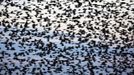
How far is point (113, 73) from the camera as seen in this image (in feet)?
2.40

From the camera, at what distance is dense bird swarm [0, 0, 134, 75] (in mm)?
741

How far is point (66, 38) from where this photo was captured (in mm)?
766

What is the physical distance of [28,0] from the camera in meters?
0.83

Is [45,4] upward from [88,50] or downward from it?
upward

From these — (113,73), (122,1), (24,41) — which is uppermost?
(122,1)

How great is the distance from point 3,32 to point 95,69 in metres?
0.35

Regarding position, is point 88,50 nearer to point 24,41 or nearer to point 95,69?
point 95,69

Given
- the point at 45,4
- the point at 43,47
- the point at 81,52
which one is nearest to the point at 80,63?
the point at 81,52

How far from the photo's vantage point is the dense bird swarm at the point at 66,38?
2.43ft

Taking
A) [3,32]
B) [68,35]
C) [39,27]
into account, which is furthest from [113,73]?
[3,32]

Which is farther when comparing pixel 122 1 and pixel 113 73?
pixel 122 1

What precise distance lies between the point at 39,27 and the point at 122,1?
334 mm

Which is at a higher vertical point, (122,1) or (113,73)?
(122,1)

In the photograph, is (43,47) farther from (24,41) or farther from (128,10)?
(128,10)
